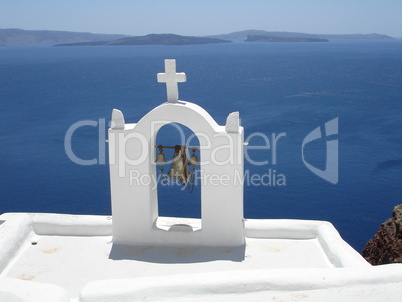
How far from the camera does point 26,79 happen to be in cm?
6012

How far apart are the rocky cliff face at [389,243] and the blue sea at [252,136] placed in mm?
6918

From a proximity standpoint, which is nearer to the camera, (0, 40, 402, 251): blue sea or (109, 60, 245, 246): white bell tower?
(109, 60, 245, 246): white bell tower

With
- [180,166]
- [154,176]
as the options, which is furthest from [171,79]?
[154,176]

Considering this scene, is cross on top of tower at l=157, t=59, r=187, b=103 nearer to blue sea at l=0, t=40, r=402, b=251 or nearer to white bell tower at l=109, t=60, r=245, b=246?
white bell tower at l=109, t=60, r=245, b=246

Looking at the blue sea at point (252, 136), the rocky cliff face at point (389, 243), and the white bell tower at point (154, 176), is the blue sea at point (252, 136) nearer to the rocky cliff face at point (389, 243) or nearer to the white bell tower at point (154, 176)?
the rocky cliff face at point (389, 243)

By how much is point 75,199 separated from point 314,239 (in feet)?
55.2

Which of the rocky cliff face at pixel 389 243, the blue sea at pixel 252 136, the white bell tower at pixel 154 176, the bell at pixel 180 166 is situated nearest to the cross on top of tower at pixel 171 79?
the white bell tower at pixel 154 176

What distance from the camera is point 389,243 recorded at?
34.5 ft

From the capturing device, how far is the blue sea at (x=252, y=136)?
21127 mm

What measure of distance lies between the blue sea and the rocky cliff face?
6.92 meters

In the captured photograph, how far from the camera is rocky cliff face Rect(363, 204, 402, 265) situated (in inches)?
399

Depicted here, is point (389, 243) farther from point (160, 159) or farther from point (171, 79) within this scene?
point (171, 79)

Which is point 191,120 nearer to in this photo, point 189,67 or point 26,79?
point 26,79

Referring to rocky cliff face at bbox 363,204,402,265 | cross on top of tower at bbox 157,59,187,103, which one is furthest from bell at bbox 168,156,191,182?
rocky cliff face at bbox 363,204,402,265
